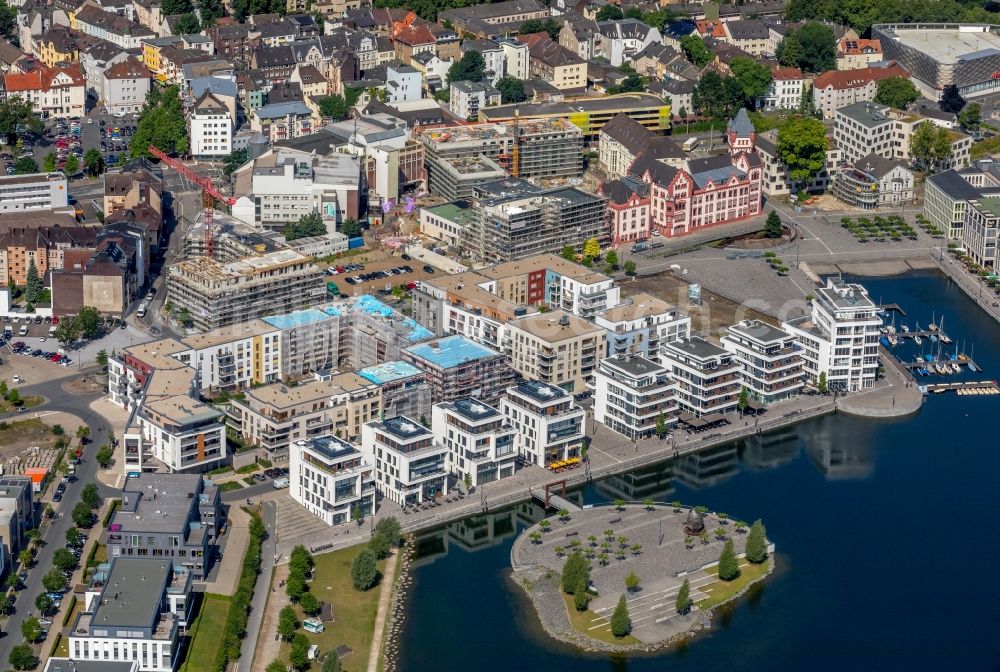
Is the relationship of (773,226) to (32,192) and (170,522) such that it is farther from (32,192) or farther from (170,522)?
(170,522)

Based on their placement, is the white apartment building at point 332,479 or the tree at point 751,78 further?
the tree at point 751,78

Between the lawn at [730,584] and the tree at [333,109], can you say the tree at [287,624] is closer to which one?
the lawn at [730,584]

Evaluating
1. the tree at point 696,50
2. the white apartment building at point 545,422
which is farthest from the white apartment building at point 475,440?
the tree at point 696,50

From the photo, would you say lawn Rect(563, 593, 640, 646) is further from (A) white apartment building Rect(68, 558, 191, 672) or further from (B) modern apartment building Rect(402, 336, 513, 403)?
(B) modern apartment building Rect(402, 336, 513, 403)

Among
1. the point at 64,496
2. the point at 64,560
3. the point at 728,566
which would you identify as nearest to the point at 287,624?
the point at 64,560

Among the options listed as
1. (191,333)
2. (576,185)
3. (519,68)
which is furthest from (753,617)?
(519,68)

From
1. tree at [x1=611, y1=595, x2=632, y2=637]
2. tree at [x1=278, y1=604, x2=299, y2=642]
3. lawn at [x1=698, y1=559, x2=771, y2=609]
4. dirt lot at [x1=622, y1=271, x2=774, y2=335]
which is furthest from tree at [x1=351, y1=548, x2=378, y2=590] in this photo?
dirt lot at [x1=622, y1=271, x2=774, y2=335]
